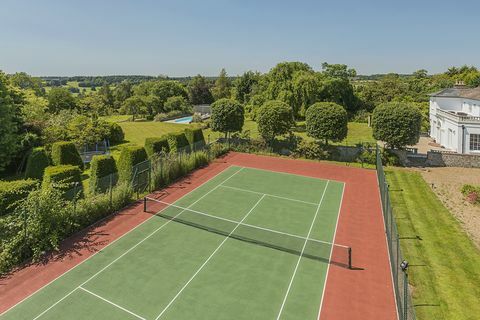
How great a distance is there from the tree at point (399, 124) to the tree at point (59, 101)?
52.8m

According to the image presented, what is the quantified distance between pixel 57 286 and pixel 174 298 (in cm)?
430

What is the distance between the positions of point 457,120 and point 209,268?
2739 centimetres

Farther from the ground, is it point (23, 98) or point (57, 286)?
point (23, 98)

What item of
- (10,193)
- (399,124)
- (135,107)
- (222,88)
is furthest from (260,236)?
(222,88)

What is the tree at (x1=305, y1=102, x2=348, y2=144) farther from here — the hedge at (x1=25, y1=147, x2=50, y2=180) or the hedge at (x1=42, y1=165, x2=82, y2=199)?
the hedge at (x1=25, y1=147, x2=50, y2=180)

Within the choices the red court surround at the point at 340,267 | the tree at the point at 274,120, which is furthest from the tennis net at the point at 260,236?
the tree at the point at 274,120

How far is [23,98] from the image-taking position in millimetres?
32000

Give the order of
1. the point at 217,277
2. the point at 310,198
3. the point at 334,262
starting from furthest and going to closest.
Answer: the point at 310,198 < the point at 334,262 < the point at 217,277

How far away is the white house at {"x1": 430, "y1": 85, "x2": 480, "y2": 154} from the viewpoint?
1058 inches

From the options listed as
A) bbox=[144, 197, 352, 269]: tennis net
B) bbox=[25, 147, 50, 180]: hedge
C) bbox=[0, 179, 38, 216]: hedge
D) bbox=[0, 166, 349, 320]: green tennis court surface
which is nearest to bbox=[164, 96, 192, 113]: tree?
bbox=[25, 147, 50, 180]: hedge

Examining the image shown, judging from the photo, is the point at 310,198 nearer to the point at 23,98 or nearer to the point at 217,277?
the point at 217,277

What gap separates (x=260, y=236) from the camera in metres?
13.9

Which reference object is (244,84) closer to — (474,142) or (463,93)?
(463,93)

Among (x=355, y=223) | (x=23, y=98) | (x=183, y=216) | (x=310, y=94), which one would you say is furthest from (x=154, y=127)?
(x=355, y=223)
